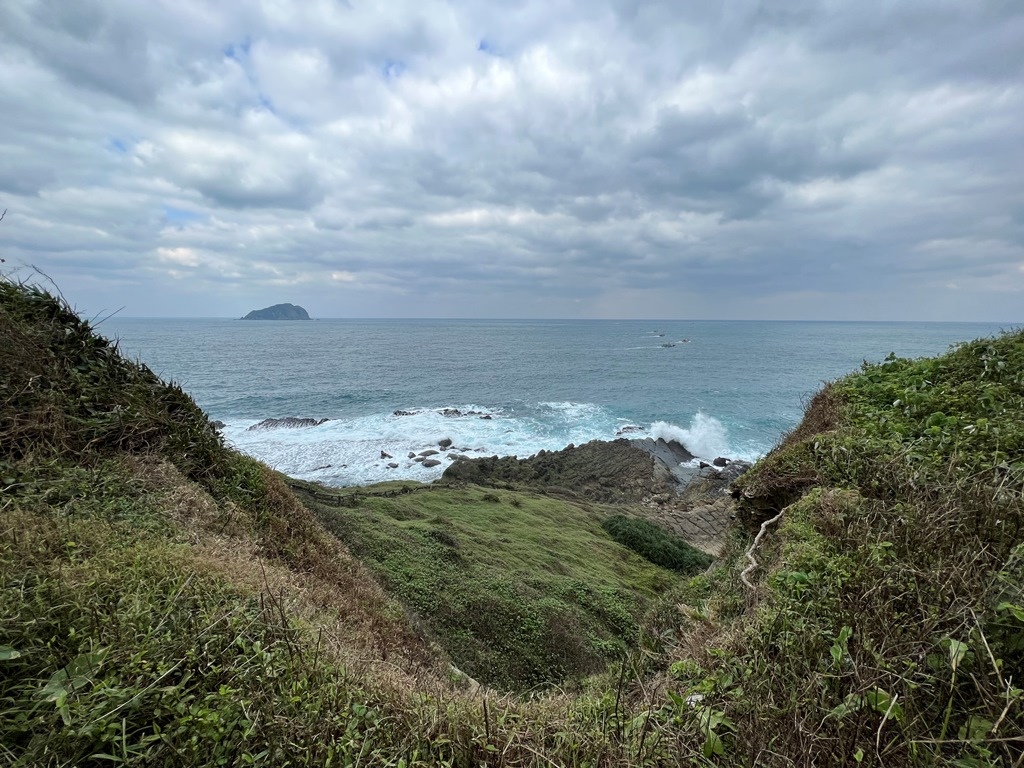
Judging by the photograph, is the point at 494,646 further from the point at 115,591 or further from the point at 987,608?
the point at 987,608

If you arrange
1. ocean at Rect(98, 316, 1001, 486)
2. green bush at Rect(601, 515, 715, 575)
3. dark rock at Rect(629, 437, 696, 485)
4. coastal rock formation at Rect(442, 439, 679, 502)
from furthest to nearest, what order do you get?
ocean at Rect(98, 316, 1001, 486) < dark rock at Rect(629, 437, 696, 485) < coastal rock formation at Rect(442, 439, 679, 502) < green bush at Rect(601, 515, 715, 575)

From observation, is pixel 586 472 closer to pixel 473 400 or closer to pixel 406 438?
pixel 406 438

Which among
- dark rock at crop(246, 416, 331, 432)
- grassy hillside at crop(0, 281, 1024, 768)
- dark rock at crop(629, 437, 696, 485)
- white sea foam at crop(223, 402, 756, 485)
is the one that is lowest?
dark rock at crop(629, 437, 696, 485)

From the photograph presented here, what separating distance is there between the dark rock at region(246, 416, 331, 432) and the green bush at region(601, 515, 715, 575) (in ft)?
102

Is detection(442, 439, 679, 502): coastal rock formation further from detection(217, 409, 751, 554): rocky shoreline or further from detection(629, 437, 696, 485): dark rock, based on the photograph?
detection(629, 437, 696, 485): dark rock

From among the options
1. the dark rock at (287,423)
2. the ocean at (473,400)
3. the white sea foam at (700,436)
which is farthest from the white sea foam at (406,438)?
the white sea foam at (700,436)

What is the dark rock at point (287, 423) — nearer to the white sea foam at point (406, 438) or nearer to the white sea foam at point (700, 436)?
the white sea foam at point (406, 438)

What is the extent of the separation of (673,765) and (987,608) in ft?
6.21

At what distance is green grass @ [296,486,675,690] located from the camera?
895cm

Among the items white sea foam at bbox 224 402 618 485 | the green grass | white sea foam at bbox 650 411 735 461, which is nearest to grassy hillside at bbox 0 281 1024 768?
the green grass

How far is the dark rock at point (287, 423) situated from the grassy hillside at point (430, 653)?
36.9 metres

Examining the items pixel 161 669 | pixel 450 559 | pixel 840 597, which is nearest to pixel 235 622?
pixel 161 669

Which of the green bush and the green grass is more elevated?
the green grass

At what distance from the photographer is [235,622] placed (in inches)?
127
